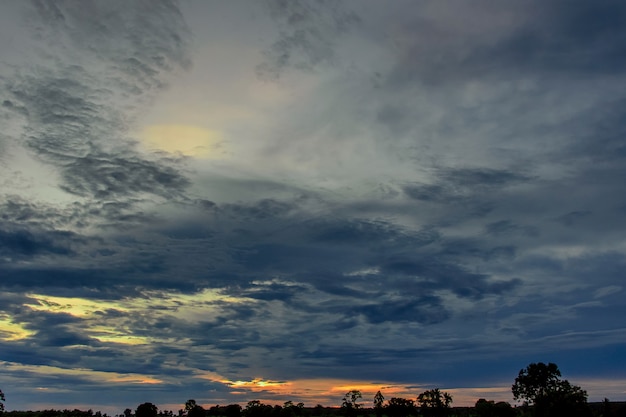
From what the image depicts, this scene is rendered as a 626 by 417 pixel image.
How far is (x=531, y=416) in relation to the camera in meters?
166

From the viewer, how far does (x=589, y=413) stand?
148m

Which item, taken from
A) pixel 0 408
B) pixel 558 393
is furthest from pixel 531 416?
pixel 0 408

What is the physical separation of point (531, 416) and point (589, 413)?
21.0 metres

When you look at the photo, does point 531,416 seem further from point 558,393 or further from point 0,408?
point 0,408

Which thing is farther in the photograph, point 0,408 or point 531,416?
point 531,416

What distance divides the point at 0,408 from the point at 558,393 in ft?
510

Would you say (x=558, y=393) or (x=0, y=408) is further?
(x=558, y=393)

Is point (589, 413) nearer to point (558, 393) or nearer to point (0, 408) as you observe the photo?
point (558, 393)

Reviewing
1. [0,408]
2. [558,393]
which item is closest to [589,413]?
[558,393]

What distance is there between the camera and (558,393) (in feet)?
522

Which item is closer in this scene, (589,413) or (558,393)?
(589,413)

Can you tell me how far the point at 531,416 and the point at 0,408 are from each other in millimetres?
151316

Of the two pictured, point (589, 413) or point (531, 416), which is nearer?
point (589, 413)
